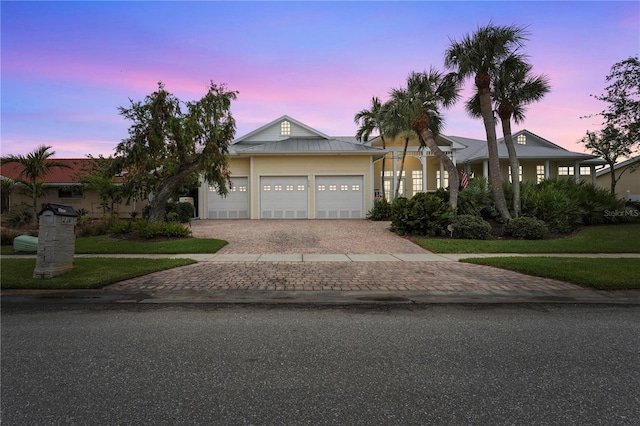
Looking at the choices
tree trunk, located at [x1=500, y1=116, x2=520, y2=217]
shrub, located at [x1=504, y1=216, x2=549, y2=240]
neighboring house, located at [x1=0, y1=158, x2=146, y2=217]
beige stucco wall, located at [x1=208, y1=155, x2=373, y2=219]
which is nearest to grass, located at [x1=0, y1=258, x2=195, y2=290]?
shrub, located at [x1=504, y1=216, x2=549, y2=240]

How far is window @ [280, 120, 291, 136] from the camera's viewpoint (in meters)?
24.8

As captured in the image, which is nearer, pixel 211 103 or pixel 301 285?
pixel 301 285

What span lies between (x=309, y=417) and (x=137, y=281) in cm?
568

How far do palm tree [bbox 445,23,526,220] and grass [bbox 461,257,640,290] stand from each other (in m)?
6.42

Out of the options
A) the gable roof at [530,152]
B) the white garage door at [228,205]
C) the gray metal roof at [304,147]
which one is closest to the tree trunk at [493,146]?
the gray metal roof at [304,147]

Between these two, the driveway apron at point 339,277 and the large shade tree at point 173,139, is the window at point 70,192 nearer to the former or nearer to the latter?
the large shade tree at point 173,139

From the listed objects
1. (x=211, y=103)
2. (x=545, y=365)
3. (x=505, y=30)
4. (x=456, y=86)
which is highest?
(x=505, y=30)

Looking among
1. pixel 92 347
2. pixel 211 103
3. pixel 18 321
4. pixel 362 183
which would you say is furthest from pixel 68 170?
pixel 92 347

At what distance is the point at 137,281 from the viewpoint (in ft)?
23.1

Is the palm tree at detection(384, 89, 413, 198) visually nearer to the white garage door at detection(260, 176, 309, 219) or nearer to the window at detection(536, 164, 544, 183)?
the white garage door at detection(260, 176, 309, 219)

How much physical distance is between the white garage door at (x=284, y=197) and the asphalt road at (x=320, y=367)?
652 inches

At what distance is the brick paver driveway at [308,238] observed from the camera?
11.7 m

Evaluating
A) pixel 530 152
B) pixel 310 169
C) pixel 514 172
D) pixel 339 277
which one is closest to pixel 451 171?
pixel 514 172

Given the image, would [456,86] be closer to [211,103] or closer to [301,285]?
[211,103]
